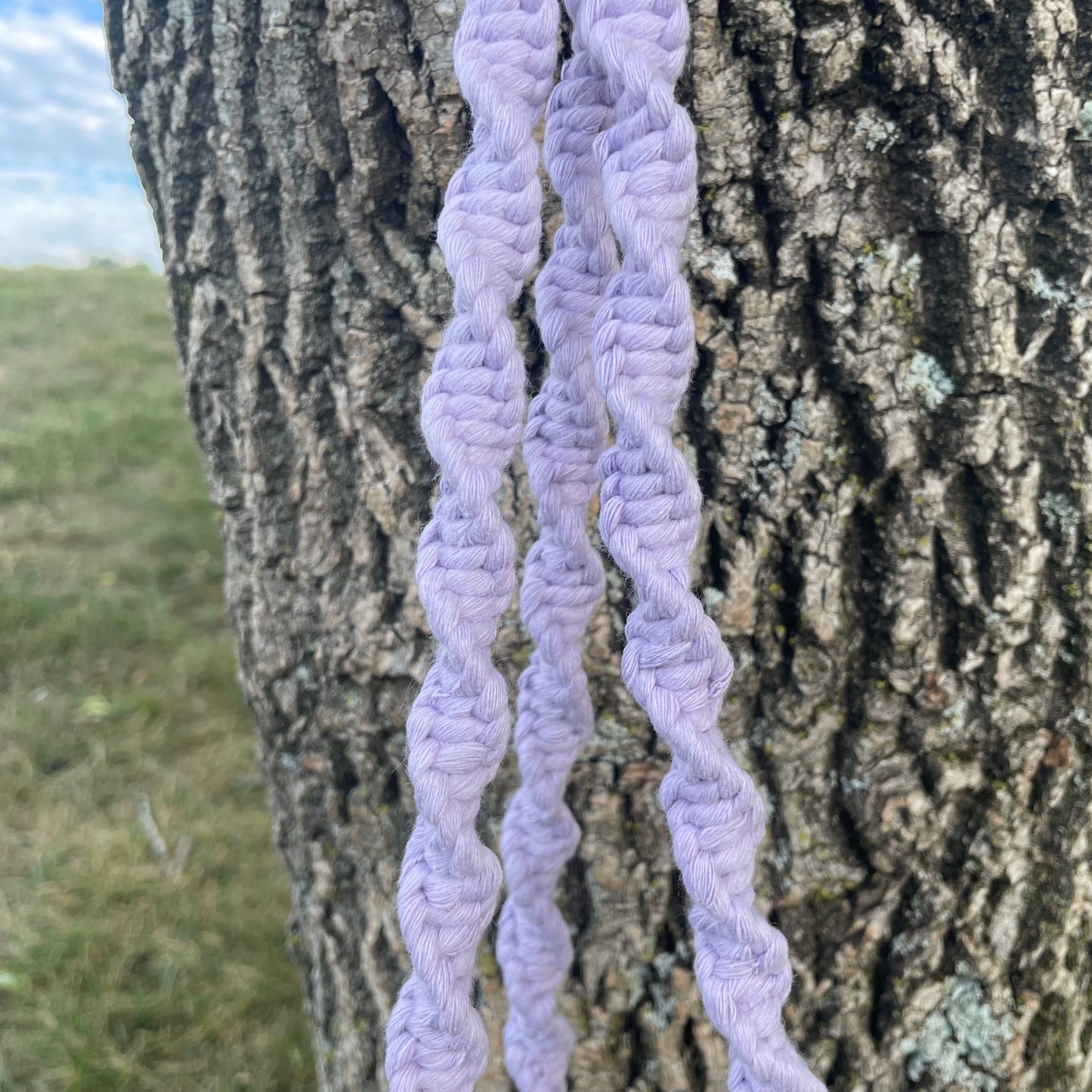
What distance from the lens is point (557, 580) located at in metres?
0.57

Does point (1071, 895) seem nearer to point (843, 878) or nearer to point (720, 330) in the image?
point (843, 878)

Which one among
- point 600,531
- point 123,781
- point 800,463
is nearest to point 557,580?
point 600,531

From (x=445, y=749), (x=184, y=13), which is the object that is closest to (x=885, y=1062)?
(x=445, y=749)

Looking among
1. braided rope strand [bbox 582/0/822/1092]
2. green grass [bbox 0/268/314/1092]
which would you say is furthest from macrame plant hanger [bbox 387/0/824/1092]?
green grass [bbox 0/268/314/1092]

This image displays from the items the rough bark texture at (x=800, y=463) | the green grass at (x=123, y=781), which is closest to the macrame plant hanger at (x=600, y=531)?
the rough bark texture at (x=800, y=463)

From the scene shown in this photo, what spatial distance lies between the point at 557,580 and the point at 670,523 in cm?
12

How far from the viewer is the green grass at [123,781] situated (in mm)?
1222

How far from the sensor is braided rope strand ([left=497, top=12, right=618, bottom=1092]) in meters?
0.53

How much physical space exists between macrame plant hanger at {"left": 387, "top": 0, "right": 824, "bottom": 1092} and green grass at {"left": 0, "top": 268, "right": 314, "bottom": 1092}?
0.94 meters

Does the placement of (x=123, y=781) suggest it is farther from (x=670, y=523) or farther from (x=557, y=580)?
(x=670, y=523)

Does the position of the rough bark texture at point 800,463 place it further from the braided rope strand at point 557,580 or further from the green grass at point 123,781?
the green grass at point 123,781

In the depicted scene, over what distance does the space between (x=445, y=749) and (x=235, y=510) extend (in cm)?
46

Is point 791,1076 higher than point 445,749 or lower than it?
lower

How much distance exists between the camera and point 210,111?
0.72 metres
